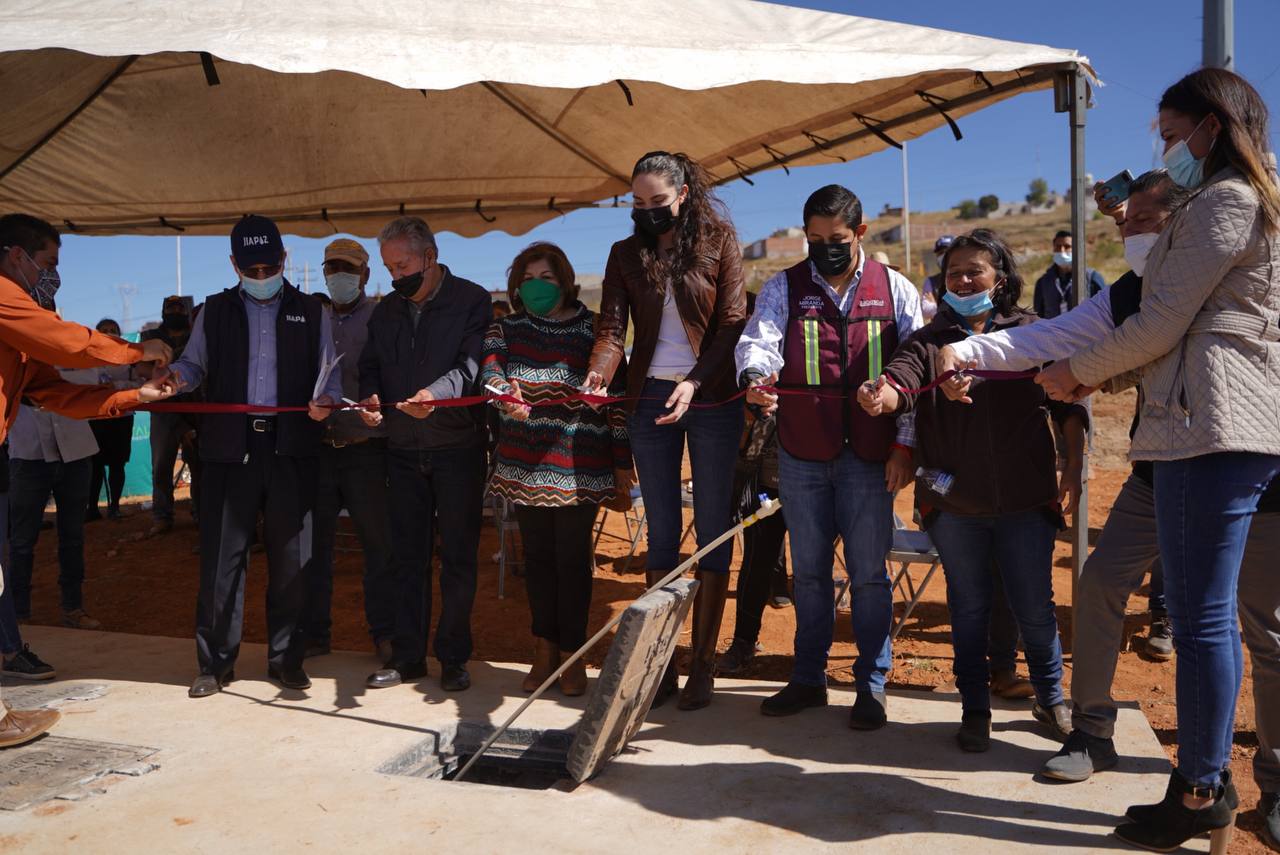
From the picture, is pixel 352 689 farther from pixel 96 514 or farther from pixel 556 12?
pixel 96 514

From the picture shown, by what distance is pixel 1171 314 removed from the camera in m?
3.01

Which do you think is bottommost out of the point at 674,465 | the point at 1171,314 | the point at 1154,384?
the point at 674,465

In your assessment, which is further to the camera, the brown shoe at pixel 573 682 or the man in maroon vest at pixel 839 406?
the brown shoe at pixel 573 682

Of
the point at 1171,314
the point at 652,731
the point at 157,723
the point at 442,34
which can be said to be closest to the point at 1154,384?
the point at 1171,314

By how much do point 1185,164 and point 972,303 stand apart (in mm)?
1116

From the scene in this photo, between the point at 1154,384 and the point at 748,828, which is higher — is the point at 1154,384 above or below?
above

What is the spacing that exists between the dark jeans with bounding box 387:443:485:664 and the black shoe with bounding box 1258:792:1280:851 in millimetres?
3275

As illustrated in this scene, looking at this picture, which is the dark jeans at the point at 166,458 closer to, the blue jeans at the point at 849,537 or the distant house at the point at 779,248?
the blue jeans at the point at 849,537

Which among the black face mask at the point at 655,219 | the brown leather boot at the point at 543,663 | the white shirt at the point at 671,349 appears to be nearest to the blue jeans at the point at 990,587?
the white shirt at the point at 671,349

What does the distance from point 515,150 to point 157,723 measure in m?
5.00

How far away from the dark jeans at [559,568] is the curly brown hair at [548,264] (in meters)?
0.99

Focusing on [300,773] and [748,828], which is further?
[300,773]

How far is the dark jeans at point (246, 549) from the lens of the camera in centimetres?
485

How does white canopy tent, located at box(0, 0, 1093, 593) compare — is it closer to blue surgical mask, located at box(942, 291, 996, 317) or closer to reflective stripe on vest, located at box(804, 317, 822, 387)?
blue surgical mask, located at box(942, 291, 996, 317)
